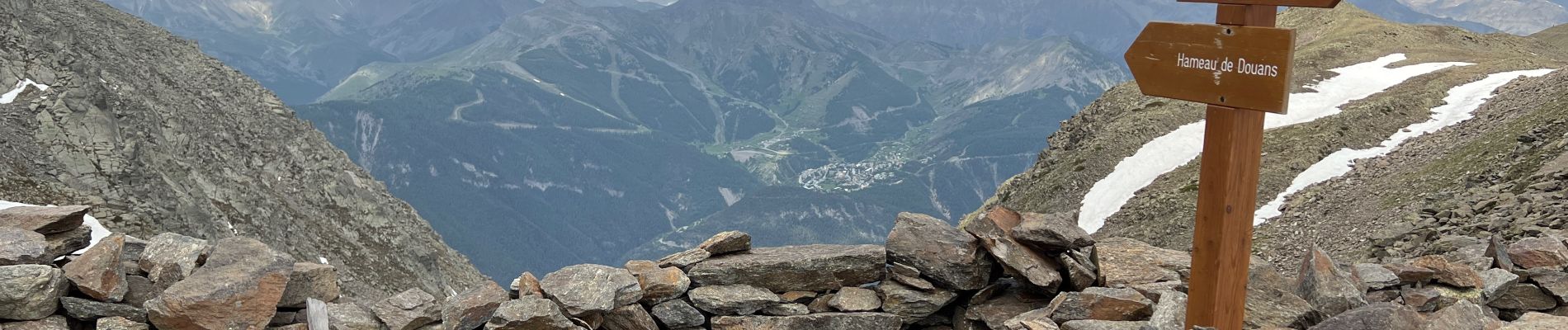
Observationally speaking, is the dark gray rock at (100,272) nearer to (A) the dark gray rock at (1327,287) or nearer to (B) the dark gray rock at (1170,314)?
(B) the dark gray rock at (1170,314)

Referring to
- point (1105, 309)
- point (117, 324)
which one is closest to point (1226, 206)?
point (1105, 309)

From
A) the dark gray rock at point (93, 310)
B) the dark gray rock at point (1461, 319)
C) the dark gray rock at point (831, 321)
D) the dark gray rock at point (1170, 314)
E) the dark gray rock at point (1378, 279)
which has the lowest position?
the dark gray rock at point (831, 321)

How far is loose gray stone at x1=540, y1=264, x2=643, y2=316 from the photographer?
41.4 feet

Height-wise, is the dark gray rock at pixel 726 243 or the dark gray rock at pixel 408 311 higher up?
the dark gray rock at pixel 726 243

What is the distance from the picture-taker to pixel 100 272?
462 inches

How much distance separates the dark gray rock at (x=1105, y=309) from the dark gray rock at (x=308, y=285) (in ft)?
33.0

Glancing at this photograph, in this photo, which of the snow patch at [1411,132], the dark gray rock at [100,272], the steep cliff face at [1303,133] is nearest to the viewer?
the dark gray rock at [100,272]

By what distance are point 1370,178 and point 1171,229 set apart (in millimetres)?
8050

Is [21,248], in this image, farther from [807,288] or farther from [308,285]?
[807,288]

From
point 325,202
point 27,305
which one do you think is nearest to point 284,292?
point 27,305

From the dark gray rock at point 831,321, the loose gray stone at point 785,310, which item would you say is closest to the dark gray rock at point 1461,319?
the dark gray rock at point 831,321

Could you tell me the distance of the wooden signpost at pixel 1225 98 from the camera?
A: 8.25m

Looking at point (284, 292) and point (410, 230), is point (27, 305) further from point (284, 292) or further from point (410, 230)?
point (410, 230)

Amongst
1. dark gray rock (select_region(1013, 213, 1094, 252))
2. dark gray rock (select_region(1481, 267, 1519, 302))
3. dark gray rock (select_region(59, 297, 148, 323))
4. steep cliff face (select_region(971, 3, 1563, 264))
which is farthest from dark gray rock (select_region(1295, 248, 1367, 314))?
steep cliff face (select_region(971, 3, 1563, 264))
